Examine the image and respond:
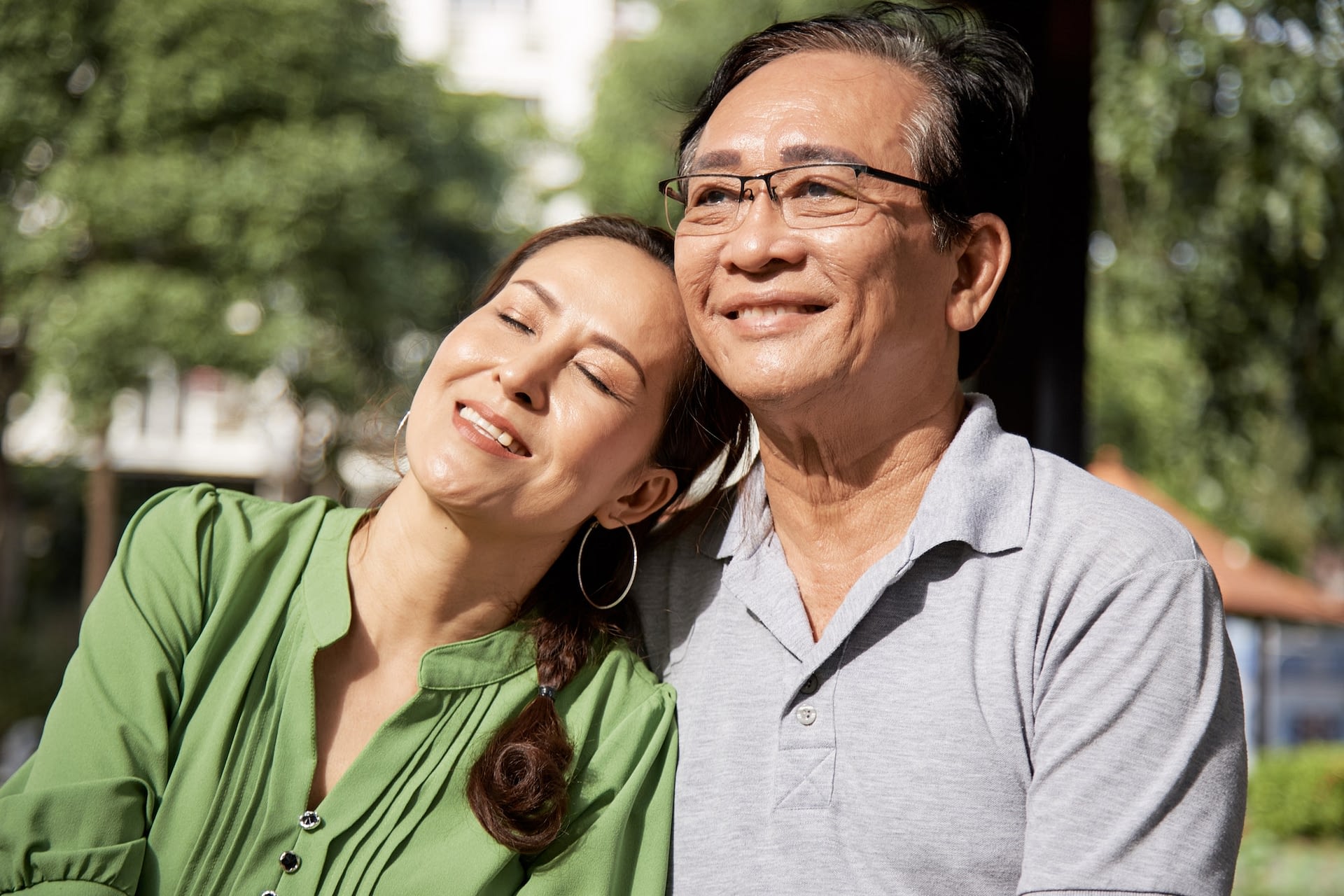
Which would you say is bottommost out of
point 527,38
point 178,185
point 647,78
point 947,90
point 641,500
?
point 527,38

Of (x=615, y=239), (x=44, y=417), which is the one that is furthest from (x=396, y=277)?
(x=44, y=417)

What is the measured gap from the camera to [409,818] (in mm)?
2225

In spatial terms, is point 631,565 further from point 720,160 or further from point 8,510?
point 8,510

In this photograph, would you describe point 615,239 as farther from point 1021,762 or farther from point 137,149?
point 137,149

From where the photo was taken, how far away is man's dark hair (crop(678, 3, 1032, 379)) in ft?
7.66

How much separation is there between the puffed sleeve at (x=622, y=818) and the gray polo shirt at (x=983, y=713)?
0.15 feet

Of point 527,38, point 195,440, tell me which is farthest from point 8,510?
point 527,38

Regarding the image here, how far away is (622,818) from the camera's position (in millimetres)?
2232

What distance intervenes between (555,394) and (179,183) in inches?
414

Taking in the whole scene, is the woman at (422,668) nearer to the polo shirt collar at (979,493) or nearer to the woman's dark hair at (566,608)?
the woman's dark hair at (566,608)

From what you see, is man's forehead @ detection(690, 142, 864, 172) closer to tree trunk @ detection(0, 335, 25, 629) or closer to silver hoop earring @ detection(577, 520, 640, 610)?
silver hoop earring @ detection(577, 520, 640, 610)

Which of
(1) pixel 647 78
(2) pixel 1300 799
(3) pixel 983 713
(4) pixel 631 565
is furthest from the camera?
(1) pixel 647 78

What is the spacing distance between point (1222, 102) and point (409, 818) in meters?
5.28

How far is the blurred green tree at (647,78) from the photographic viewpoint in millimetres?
16984
